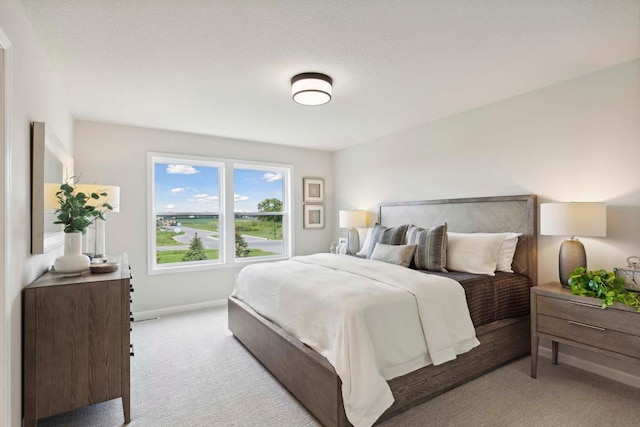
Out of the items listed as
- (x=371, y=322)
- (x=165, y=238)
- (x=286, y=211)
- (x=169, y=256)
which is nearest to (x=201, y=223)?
(x=165, y=238)

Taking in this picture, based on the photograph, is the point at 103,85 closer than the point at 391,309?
No

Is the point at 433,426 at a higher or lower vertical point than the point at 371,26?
lower

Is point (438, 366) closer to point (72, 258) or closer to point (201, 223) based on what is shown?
point (72, 258)

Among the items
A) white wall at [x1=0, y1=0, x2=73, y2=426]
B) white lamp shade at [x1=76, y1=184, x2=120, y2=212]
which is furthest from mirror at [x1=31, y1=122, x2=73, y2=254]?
white lamp shade at [x1=76, y1=184, x2=120, y2=212]

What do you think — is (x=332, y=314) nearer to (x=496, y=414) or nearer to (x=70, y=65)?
(x=496, y=414)

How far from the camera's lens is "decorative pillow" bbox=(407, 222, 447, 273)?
3.09 metres

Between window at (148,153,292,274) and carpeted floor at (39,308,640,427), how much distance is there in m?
1.80

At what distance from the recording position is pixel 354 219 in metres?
4.85

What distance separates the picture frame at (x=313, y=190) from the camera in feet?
18.1

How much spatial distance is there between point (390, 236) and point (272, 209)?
2363 millimetres

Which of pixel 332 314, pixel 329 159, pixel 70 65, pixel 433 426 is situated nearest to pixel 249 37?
pixel 70 65

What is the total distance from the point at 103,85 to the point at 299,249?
3.53 meters

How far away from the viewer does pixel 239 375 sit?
8.68ft

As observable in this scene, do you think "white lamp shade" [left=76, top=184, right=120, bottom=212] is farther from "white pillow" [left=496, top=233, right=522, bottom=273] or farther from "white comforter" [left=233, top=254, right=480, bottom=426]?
"white pillow" [left=496, top=233, right=522, bottom=273]
